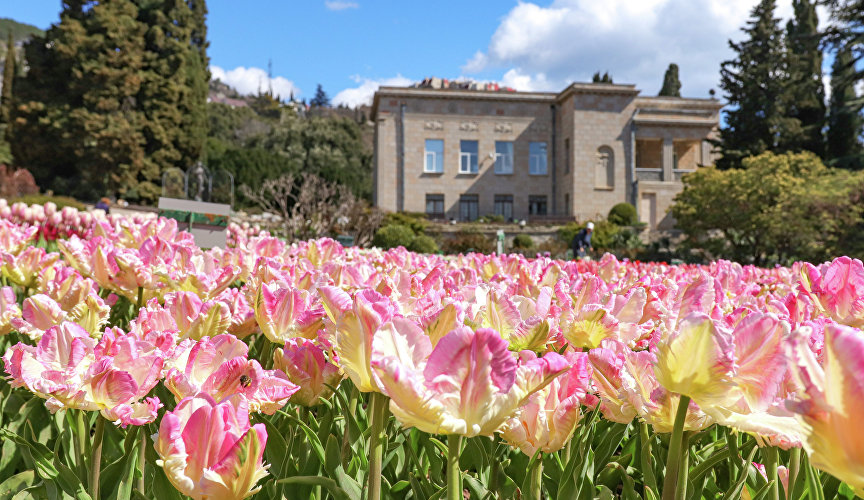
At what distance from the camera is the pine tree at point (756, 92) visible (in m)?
30.4

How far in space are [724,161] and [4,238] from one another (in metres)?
33.4

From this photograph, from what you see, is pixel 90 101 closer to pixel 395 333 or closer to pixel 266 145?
pixel 266 145

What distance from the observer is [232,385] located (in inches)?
36.6

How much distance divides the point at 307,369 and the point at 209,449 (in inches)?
16.1

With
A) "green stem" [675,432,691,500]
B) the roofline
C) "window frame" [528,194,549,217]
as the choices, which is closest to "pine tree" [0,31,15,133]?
the roofline

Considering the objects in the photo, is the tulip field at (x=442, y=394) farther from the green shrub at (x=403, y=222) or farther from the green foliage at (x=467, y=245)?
the green shrub at (x=403, y=222)

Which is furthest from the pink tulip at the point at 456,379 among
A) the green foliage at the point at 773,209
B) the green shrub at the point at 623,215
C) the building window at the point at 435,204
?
the building window at the point at 435,204

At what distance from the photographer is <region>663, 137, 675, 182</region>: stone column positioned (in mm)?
32688

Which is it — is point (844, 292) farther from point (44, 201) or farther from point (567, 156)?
point (567, 156)

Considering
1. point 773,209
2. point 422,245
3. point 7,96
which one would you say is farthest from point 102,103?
point 773,209

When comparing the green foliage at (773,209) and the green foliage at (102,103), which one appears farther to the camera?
the green foliage at (102,103)

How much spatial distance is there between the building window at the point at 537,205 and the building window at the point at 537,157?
141cm

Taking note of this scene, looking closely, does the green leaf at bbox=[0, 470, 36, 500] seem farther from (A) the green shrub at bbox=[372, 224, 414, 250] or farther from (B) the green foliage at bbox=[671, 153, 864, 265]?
(A) the green shrub at bbox=[372, 224, 414, 250]

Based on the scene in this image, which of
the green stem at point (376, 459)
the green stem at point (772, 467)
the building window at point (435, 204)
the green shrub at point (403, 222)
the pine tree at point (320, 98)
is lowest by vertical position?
the green stem at point (772, 467)
